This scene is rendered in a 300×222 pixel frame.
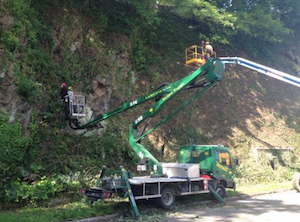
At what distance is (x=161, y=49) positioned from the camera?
23.7 meters

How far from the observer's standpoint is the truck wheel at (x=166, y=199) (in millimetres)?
10958

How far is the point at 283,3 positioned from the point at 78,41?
1047 inches

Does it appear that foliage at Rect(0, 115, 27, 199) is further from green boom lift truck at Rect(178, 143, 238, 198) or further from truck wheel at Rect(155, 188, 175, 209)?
green boom lift truck at Rect(178, 143, 238, 198)

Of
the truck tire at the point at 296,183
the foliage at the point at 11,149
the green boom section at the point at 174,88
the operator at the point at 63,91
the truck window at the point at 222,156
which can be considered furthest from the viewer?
the truck tire at the point at 296,183

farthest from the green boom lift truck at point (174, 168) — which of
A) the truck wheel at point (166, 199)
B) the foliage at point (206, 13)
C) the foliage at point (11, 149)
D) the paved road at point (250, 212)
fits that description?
the foliage at point (206, 13)

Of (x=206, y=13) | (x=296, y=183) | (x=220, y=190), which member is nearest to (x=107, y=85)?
(x=220, y=190)

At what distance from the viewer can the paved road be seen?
382 inches

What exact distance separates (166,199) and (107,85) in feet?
26.6

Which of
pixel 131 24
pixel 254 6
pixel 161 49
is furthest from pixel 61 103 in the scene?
pixel 254 6

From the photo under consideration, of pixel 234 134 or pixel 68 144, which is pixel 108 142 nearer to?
pixel 68 144

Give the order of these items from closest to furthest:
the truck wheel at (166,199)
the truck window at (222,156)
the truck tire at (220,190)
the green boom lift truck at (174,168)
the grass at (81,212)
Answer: the grass at (81,212) < the green boom lift truck at (174,168) < the truck wheel at (166,199) < the truck tire at (220,190) < the truck window at (222,156)

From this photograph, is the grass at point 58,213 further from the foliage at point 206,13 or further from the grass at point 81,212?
the foliage at point 206,13

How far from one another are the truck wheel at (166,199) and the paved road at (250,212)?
0.62 metres

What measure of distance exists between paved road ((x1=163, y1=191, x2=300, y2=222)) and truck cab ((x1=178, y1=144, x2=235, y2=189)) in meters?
1.16
